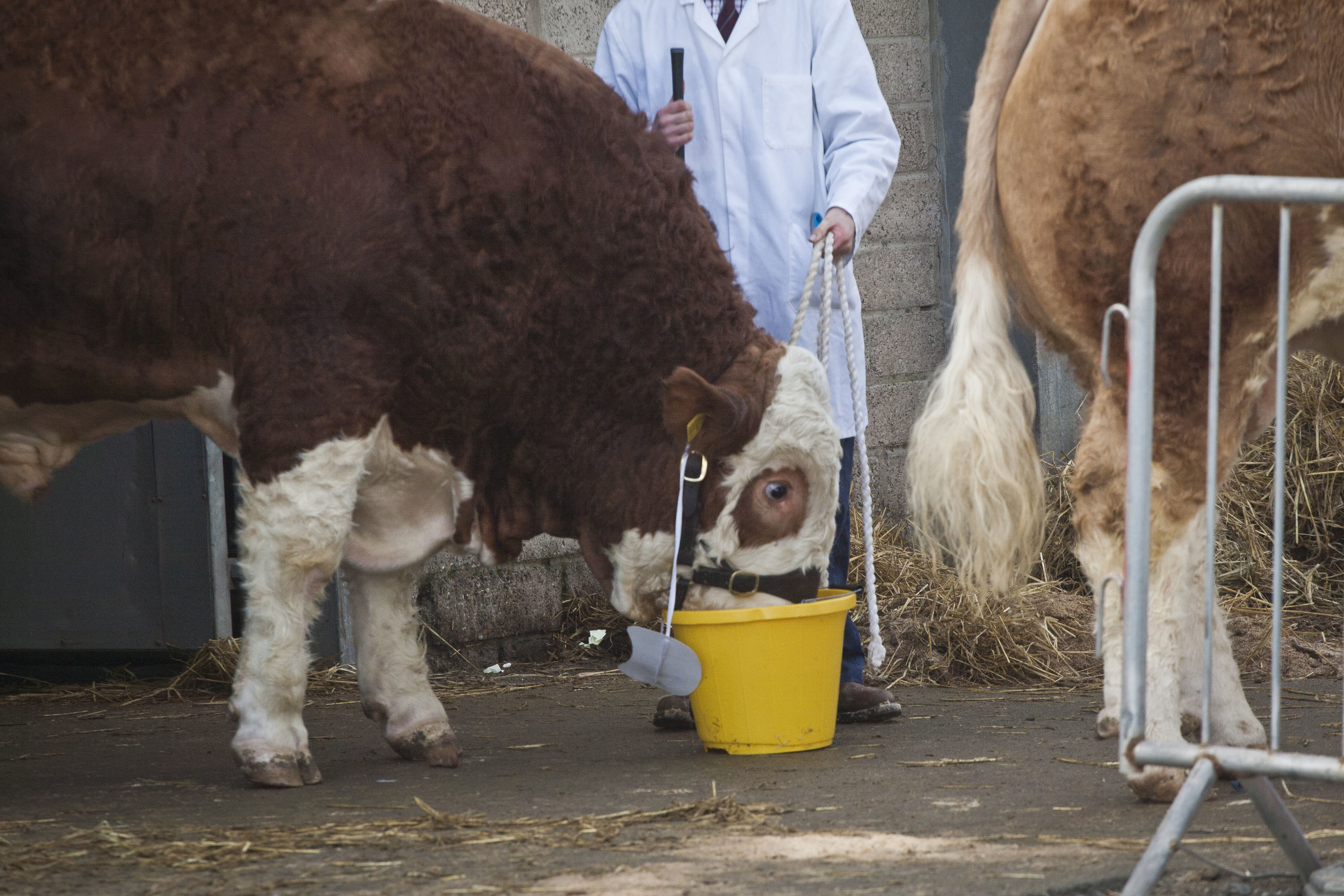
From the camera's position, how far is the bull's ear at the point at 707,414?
334 centimetres

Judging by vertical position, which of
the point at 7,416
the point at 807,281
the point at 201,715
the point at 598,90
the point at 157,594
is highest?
the point at 598,90

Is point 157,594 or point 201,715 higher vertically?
Result: point 157,594

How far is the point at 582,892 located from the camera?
88.4 inches

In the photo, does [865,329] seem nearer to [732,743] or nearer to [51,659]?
[732,743]

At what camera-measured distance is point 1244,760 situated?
2141 mm

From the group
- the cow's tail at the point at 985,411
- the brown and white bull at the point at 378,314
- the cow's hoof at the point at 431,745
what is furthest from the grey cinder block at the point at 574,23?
the cow's hoof at the point at 431,745

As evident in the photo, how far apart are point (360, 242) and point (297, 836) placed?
4.17ft

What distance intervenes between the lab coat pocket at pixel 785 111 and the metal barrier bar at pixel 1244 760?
2239 millimetres

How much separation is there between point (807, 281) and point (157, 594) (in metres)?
2.53

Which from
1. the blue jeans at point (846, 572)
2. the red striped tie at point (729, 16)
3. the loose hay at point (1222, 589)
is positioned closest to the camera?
the red striped tie at point (729, 16)

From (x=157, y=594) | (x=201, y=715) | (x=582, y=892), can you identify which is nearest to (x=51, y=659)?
(x=157, y=594)

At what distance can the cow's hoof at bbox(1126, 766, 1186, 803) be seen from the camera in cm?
282

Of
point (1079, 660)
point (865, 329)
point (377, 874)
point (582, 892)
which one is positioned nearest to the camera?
point (582, 892)

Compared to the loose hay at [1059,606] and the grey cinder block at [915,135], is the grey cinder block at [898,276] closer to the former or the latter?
the grey cinder block at [915,135]
